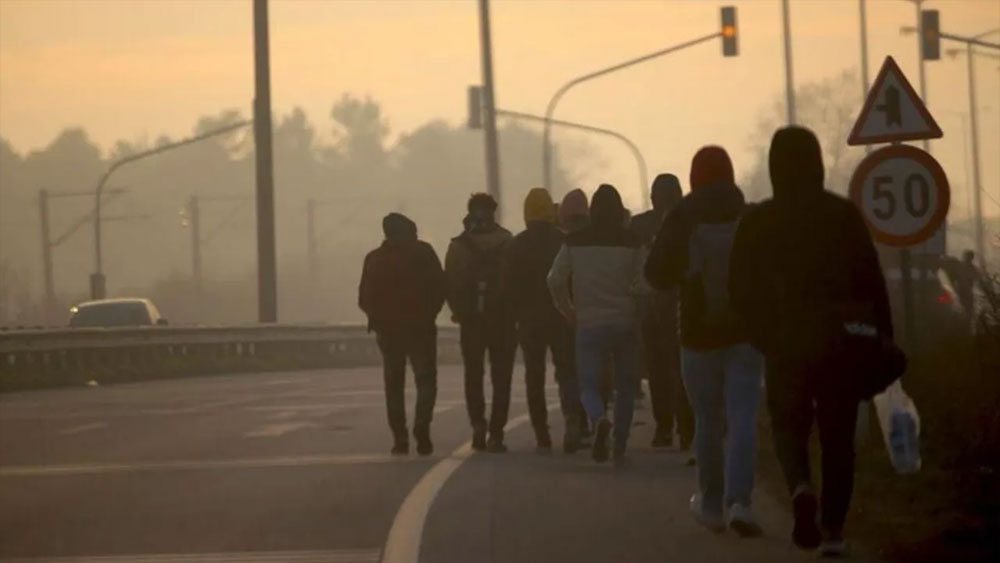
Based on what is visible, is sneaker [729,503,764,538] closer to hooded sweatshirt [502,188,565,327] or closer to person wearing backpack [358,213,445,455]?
hooded sweatshirt [502,188,565,327]

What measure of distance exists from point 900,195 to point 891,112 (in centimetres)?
78

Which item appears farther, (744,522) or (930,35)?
(930,35)

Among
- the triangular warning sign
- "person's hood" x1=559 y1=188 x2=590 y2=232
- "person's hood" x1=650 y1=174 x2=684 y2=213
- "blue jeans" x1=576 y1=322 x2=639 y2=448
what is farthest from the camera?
"person's hood" x1=559 y1=188 x2=590 y2=232

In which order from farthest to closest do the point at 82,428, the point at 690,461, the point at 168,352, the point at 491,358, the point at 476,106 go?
the point at 476,106 < the point at 168,352 < the point at 82,428 < the point at 491,358 < the point at 690,461

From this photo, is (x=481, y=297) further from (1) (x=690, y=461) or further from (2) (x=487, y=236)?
(1) (x=690, y=461)

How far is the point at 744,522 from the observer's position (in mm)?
11875

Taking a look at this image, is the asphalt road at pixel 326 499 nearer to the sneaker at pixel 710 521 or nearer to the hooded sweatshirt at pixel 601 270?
the sneaker at pixel 710 521

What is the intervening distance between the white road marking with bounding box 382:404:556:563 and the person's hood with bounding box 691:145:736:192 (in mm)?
2253

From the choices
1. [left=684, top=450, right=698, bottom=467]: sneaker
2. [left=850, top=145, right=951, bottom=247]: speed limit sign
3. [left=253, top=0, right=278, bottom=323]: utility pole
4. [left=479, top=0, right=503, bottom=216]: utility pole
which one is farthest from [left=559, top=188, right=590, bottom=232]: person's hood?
[left=479, top=0, right=503, bottom=216]: utility pole

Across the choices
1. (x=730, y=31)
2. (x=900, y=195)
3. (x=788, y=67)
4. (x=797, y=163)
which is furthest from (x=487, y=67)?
(x=797, y=163)

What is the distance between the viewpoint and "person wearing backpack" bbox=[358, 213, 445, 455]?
18.7 metres

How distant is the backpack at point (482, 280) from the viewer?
741 inches

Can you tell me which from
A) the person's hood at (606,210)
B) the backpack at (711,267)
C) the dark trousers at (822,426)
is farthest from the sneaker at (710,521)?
the person's hood at (606,210)

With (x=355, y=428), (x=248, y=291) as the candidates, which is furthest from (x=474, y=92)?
(x=248, y=291)
